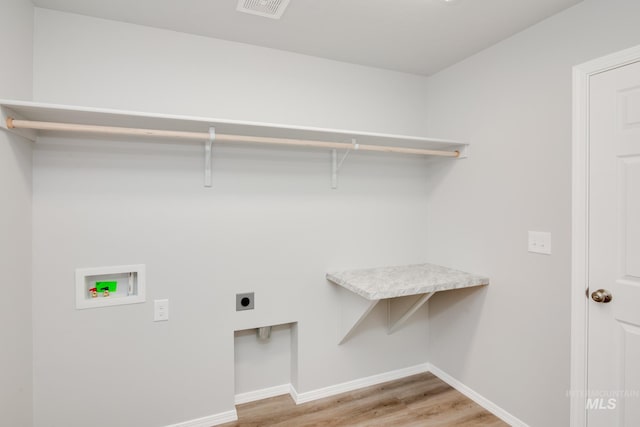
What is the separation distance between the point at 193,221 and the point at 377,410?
1.68m

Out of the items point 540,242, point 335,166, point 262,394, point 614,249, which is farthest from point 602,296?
point 262,394

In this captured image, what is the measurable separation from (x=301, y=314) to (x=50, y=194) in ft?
5.19

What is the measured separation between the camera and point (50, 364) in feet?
5.68

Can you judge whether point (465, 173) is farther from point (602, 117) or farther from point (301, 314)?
point (301, 314)

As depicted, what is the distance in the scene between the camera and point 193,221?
1991 mm

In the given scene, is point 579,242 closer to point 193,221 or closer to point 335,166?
point 335,166

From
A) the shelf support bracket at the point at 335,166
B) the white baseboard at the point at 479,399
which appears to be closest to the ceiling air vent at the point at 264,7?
the shelf support bracket at the point at 335,166

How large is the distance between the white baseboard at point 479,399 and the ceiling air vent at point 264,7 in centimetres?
265

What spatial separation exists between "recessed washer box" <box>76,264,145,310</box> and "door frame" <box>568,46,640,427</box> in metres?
2.29

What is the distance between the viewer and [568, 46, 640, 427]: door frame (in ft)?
5.41

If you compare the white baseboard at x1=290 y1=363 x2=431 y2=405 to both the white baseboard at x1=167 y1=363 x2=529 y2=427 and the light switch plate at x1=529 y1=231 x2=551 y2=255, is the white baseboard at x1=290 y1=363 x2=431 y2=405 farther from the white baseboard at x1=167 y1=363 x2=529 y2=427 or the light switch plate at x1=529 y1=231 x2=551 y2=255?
the light switch plate at x1=529 y1=231 x2=551 y2=255

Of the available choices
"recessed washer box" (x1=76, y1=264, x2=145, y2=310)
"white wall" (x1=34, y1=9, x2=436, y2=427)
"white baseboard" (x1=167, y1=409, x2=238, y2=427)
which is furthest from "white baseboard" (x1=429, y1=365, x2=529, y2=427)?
"recessed washer box" (x1=76, y1=264, x2=145, y2=310)

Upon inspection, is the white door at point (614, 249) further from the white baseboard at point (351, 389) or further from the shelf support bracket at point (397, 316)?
the shelf support bracket at point (397, 316)

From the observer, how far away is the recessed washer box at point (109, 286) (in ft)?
5.83
